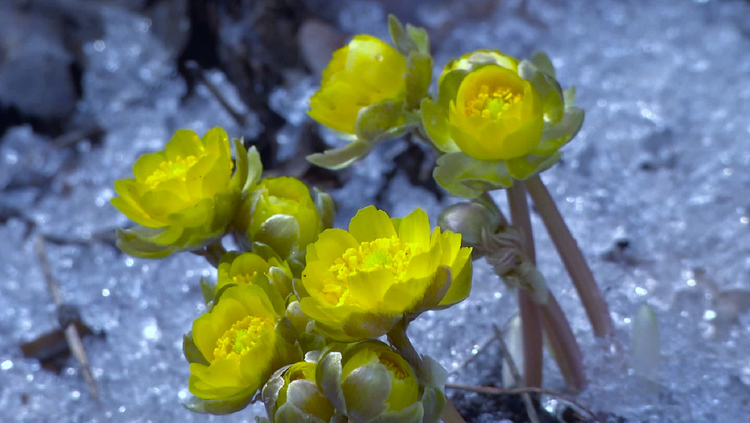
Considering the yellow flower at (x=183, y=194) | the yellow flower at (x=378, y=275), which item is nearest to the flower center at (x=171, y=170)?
the yellow flower at (x=183, y=194)

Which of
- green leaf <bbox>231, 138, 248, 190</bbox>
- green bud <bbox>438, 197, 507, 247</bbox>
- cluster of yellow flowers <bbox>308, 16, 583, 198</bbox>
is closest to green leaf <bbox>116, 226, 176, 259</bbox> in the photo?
green leaf <bbox>231, 138, 248, 190</bbox>

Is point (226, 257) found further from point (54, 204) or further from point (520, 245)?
point (54, 204)

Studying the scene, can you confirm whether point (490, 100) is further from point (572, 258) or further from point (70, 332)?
point (70, 332)

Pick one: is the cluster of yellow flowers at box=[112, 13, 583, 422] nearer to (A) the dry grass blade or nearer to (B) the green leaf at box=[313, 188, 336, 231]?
(B) the green leaf at box=[313, 188, 336, 231]

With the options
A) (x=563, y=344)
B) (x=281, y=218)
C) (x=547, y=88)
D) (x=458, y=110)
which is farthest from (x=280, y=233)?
(x=563, y=344)

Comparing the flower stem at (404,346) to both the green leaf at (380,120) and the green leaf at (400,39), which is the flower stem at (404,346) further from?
the green leaf at (400,39)

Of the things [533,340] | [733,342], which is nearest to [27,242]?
[533,340]
